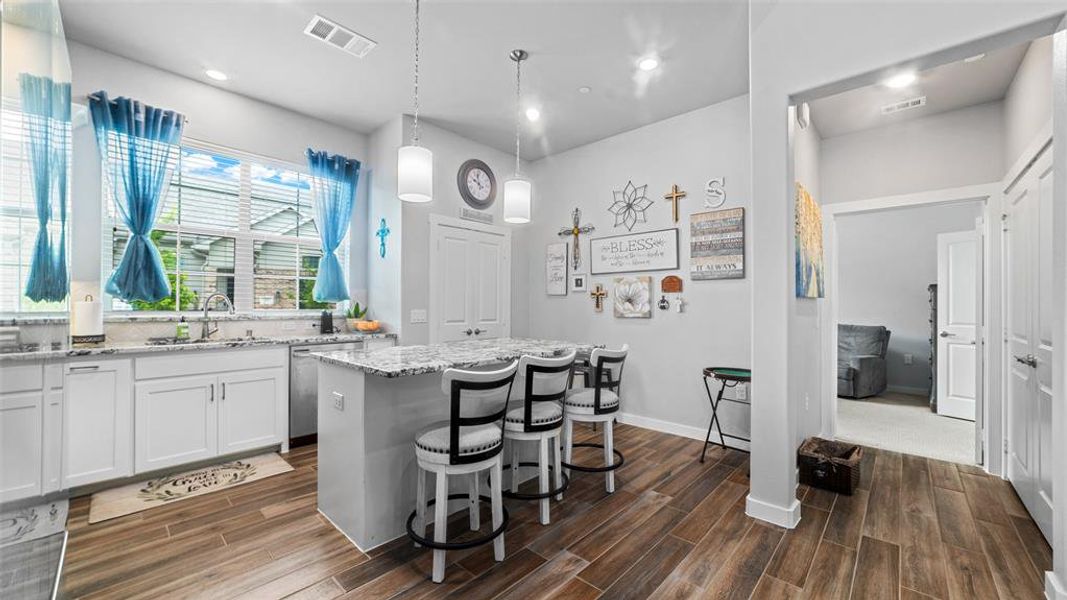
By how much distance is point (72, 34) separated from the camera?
9.70ft

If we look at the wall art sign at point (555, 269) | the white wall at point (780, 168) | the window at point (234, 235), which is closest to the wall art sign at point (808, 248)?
the white wall at point (780, 168)

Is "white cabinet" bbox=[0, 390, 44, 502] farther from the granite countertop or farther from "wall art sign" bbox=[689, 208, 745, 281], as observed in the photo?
"wall art sign" bbox=[689, 208, 745, 281]

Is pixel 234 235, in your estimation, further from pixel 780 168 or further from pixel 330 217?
pixel 780 168

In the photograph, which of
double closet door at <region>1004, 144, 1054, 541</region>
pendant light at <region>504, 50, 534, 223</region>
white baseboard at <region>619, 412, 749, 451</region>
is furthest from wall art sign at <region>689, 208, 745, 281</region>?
pendant light at <region>504, 50, 534, 223</region>

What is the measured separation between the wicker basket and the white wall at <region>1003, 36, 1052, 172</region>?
222 cm

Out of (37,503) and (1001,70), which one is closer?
(37,503)

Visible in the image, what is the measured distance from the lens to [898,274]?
6.06m

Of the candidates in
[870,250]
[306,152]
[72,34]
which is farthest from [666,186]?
[72,34]

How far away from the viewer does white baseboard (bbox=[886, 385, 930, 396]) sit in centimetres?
584

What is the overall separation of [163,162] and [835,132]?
5.70 metres

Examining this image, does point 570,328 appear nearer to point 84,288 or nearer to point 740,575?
point 740,575

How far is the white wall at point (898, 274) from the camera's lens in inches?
230

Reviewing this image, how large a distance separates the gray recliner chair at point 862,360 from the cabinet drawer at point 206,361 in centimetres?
650

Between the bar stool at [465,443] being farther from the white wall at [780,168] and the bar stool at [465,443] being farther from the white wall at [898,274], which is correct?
the white wall at [898,274]
